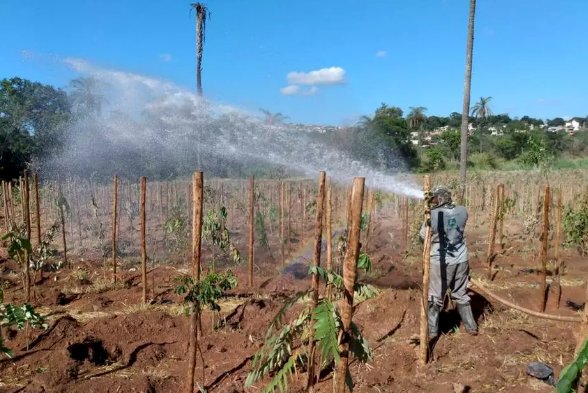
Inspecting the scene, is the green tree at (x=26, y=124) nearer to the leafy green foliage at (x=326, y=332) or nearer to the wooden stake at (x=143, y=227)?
the wooden stake at (x=143, y=227)

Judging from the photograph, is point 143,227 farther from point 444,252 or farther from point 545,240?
point 545,240

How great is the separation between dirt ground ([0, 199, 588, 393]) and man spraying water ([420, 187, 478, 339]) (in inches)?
18.2

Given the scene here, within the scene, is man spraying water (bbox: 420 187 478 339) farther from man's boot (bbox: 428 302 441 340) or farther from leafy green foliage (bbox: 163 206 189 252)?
leafy green foliage (bbox: 163 206 189 252)

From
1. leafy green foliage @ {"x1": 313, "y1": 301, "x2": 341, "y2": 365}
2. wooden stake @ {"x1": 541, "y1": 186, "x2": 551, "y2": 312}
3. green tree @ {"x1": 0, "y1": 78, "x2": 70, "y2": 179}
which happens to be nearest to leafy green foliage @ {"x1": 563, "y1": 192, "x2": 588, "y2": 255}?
wooden stake @ {"x1": 541, "y1": 186, "x2": 551, "y2": 312}

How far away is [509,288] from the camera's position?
8352 mm

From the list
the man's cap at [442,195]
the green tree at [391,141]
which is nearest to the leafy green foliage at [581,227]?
the man's cap at [442,195]

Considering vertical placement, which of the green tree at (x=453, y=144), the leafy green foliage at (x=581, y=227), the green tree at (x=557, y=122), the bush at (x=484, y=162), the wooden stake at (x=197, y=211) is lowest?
the leafy green foliage at (x=581, y=227)

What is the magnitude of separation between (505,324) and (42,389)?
5195 millimetres

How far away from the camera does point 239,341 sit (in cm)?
618

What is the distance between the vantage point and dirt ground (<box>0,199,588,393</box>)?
195 inches

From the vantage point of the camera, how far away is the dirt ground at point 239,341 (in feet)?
16.3

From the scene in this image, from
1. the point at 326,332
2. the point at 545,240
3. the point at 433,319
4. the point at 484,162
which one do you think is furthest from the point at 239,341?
the point at 484,162

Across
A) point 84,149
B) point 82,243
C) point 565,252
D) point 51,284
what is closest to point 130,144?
point 84,149

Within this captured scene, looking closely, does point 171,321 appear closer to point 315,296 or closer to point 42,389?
point 42,389
